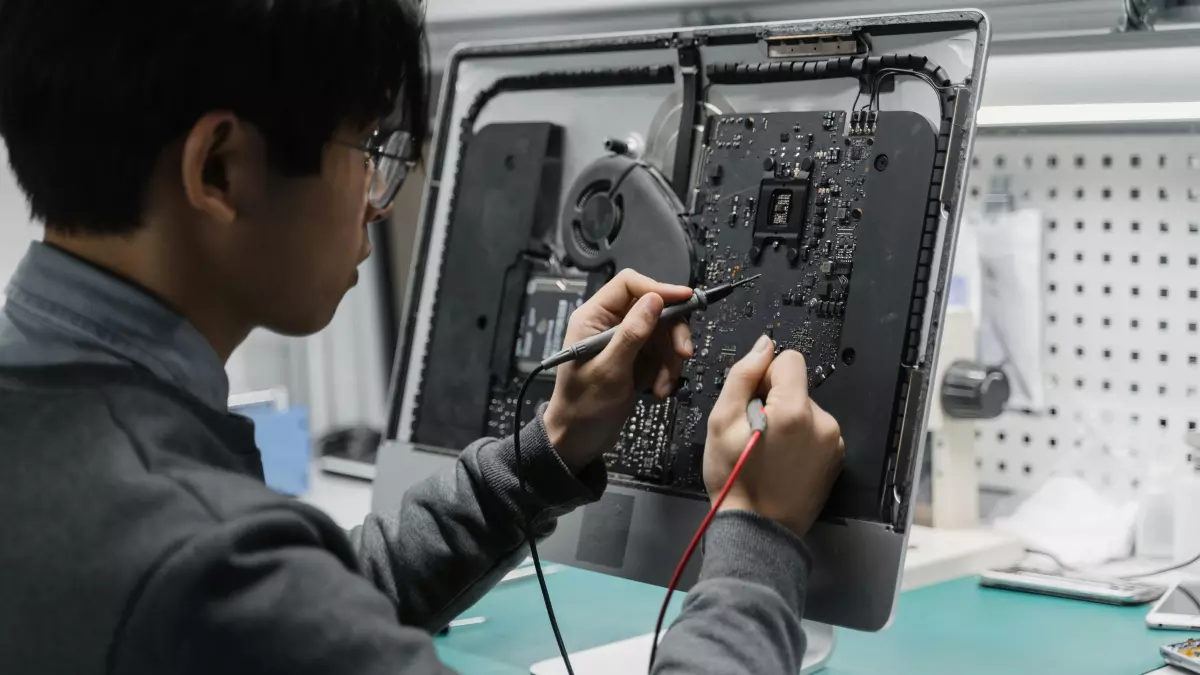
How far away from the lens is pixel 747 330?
0.91 meters

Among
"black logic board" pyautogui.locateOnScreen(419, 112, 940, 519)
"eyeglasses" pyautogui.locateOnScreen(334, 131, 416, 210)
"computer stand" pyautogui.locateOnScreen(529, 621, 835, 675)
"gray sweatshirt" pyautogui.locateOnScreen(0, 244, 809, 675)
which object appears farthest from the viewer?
"computer stand" pyautogui.locateOnScreen(529, 621, 835, 675)

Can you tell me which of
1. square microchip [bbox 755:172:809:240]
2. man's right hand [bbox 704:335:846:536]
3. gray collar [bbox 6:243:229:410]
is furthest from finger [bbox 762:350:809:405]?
gray collar [bbox 6:243:229:410]

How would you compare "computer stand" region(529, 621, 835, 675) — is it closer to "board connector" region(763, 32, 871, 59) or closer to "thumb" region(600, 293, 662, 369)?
"thumb" region(600, 293, 662, 369)

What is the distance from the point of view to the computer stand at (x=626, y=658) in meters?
0.96

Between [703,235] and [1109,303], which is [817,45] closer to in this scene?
[703,235]

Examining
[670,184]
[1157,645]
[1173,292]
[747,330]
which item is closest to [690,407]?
[747,330]

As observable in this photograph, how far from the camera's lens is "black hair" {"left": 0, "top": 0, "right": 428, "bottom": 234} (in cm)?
62

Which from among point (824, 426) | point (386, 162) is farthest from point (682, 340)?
point (386, 162)

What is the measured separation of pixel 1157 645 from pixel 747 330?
1.53 ft

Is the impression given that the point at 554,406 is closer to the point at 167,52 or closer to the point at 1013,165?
the point at 167,52

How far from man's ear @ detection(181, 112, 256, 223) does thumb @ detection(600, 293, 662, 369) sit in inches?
12.7

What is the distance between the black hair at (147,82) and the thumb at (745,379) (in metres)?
0.33

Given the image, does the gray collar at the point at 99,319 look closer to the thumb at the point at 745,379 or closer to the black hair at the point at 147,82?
the black hair at the point at 147,82

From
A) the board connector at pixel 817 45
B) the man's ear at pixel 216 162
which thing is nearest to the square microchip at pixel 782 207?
the board connector at pixel 817 45
